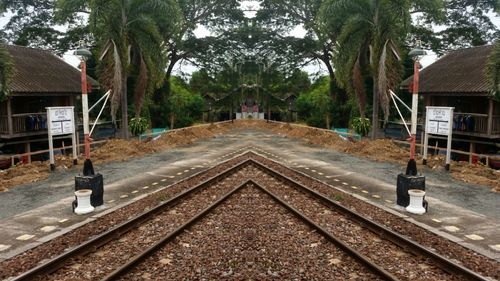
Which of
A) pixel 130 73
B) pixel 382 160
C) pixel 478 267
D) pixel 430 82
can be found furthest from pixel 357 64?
pixel 478 267

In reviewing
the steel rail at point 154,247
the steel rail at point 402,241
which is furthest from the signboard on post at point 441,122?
the steel rail at point 154,247

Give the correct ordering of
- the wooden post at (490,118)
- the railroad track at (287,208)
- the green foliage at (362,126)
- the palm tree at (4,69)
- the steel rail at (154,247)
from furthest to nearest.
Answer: the green foliage at (362,126), the wooden post at (490,118), the palm tree at (4,69), the railroad track at (287,208), the steel rail at (154,247)

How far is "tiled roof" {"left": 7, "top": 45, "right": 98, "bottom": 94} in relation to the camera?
70.1 feet

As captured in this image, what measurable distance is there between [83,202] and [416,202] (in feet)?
29.5

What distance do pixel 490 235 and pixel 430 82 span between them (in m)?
17.8

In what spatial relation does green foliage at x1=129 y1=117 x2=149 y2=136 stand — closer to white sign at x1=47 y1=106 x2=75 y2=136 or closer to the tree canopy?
the tree canopy

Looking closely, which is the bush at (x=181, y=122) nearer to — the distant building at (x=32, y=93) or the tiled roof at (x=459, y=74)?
the distant building at (x=32, y=93)

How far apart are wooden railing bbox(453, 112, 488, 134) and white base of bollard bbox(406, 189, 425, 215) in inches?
491

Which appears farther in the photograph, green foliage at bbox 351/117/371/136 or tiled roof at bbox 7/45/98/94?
green foliage at bbox 351/117/371/136

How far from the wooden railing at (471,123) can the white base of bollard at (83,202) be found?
62.8 ft

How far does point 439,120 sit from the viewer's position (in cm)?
1769

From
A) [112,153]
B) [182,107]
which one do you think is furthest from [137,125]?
[182,107]

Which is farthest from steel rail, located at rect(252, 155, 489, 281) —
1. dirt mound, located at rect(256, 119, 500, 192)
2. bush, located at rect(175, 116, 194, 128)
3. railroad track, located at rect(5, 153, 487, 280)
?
bush, located at rect(175, 116, 194, 128)

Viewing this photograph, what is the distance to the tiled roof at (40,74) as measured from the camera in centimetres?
2138
